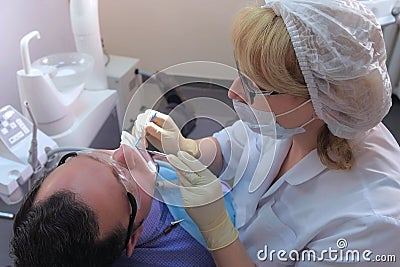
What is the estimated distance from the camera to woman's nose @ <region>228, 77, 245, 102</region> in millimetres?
1045

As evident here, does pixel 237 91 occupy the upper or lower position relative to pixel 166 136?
upper

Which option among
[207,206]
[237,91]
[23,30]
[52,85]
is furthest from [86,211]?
[23,30]

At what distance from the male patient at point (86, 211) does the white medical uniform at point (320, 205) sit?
0.30 m

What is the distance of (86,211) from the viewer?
0.87 metres

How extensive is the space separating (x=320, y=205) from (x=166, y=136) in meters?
0.44

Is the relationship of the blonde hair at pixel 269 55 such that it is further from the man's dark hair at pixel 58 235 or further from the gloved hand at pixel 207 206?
the man's dark hair at pixel 58 235

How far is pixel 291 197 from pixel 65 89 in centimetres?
113

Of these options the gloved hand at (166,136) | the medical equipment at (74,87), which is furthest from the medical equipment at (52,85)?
the gloved hand at (166,136)

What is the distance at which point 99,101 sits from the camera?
1.91 metres

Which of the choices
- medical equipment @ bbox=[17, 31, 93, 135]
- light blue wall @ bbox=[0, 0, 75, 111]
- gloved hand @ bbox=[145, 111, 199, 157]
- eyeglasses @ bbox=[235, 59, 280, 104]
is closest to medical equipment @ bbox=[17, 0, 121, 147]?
medical equipment @ bbox=[17, 31, 93, 135]

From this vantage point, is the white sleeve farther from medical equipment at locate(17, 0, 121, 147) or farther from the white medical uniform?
medical equipment at locate(17, 0, 121, 147)

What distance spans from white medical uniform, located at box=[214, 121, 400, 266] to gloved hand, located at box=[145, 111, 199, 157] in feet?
0.48

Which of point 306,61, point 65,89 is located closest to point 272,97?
point 306,61

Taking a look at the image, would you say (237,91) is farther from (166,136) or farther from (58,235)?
(58,235)
